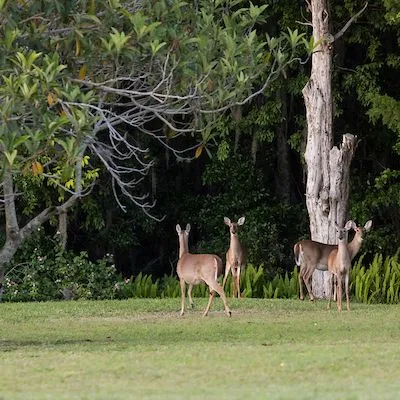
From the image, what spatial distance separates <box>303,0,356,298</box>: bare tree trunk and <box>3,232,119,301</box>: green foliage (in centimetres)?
374

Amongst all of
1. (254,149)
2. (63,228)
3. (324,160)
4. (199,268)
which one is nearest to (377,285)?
A: (324,160)

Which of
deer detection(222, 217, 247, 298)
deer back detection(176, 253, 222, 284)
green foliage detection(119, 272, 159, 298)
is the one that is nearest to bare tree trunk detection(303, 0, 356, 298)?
deer detection(222, 217, 247, 298)

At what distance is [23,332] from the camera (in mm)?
16656

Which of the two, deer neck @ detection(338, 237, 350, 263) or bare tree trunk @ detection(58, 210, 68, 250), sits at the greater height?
bare tree trunk @ detection(58, 210, 68, 250)

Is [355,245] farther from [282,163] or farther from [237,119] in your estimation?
[282,163]

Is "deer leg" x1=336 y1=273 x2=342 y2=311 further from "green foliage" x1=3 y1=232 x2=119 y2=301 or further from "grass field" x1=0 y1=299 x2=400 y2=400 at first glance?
"green foliage" x1=3 y1=232 x2=119 y2=301

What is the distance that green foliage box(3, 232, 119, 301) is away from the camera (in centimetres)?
2303

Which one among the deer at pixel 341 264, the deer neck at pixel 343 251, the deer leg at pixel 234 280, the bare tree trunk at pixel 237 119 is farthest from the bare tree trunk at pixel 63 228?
the deer neck at pixel 343 251

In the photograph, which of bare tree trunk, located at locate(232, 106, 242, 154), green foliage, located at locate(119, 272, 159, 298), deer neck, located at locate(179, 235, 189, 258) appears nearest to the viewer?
deer neck, located at locate(179, 235, 189, 258)

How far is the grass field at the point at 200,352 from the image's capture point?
10.8 meters

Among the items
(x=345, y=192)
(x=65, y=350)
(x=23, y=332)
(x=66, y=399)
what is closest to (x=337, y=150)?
(x=345, y=192)

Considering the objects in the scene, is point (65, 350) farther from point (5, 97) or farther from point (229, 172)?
point (229, 172)

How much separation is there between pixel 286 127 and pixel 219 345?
525 inches

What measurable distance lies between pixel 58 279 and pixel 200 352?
10362 millimetres
